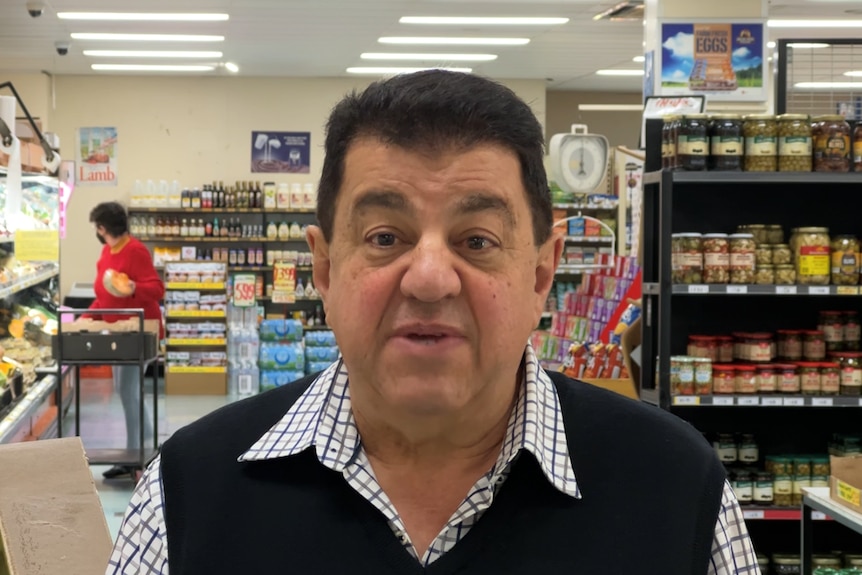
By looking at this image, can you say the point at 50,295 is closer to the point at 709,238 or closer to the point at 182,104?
→ the point at 709,238

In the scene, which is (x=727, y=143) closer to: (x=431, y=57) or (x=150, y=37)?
(x=150, y=37)

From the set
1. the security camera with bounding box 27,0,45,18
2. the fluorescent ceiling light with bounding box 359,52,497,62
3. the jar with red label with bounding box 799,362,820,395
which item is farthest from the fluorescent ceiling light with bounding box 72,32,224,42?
the jar with red label with bounding box 799,362,820,395

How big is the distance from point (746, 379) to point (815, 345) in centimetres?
41

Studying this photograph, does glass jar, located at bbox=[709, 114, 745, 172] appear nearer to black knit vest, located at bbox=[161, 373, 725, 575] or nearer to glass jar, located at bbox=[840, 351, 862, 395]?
glass jar, located at bbox=[840, 351, 862, 395]

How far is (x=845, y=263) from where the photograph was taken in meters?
4.73

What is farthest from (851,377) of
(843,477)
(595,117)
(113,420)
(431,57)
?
(595,117)

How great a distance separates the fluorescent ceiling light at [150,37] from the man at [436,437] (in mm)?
10787

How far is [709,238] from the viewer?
464 cm

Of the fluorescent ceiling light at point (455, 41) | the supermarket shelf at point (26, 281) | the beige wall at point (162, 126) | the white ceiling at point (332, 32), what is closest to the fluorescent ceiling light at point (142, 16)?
the white ceiling at point (332, 32)

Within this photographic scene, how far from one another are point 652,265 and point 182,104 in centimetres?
1138

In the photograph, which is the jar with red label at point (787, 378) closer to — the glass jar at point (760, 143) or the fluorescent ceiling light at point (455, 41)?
the glass jar at point (760, 143)

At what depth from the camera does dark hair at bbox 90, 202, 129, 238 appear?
7953mm

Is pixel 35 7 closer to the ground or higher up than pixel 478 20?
closer to the ground

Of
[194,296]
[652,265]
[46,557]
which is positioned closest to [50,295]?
[194,296]
